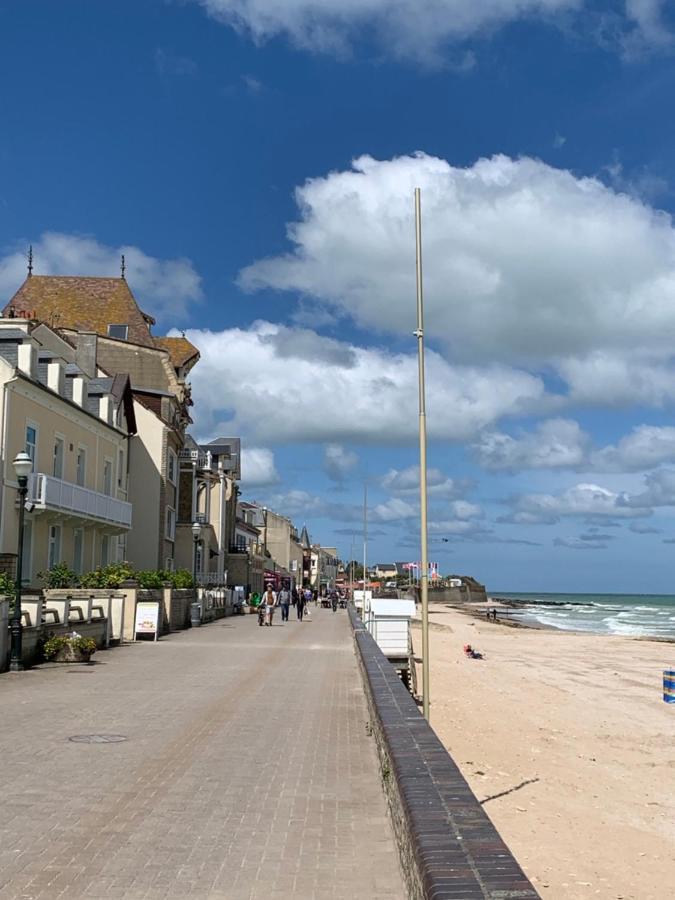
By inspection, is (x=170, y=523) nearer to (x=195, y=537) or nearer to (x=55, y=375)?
(x=195, y=537)

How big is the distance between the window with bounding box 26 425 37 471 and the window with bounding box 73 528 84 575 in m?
5.29

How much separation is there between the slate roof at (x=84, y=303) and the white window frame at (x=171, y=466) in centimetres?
785

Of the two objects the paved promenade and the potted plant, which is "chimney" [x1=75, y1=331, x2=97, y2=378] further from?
the paved promenade

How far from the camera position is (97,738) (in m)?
9.82

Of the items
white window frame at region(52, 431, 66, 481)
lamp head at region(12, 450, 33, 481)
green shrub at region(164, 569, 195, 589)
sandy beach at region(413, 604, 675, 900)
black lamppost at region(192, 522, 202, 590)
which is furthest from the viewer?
black lamppost at region(192, 522, 202, 590)

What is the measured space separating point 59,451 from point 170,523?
16741 mm

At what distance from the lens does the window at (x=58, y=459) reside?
3039cm

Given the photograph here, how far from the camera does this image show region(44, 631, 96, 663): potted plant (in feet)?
58.9

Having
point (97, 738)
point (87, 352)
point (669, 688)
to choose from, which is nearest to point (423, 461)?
point (97, 738)

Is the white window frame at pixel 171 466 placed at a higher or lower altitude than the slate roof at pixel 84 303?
lower

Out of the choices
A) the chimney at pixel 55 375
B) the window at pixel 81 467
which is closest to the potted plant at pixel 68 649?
the chimney at pixel 55 375

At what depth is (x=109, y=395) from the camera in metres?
36.4

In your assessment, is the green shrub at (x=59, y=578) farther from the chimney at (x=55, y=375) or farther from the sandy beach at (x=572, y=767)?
the sandy beach at (x=572, y=767)

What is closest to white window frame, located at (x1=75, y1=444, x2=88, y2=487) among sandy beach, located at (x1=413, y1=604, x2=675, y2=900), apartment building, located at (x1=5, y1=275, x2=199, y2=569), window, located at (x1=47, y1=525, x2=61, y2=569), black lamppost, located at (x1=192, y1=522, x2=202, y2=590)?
window, located at (x1=47, y1=525, x2=61, y2=569)
